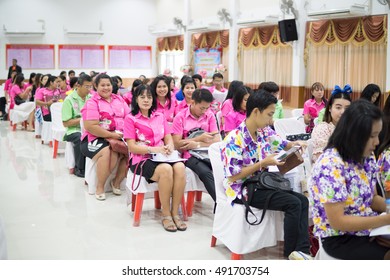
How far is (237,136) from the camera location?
10.7 ft

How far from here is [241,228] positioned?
10.6ft

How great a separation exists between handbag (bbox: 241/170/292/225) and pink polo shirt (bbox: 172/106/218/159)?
4.50 ft

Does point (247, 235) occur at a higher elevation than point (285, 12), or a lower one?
lower

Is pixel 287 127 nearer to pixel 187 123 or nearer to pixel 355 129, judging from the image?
pixel 187 123

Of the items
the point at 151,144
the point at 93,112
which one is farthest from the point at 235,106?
the point at 93,112

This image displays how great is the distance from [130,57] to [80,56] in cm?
183

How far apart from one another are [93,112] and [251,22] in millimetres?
7551

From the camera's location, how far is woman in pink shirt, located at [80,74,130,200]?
5219mm

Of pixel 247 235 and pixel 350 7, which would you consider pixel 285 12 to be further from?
pixel 247 235

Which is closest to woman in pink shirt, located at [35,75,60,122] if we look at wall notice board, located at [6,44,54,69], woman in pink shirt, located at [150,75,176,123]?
woman in pink shirt, located at [150,75,176,123]

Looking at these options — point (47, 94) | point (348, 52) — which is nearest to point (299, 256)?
point (47, 94)

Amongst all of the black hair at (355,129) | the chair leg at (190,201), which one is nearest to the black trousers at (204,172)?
the chair leg at (190,201)

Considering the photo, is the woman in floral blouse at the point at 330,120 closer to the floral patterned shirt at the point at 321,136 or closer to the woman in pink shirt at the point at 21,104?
the floral patterned shirt at the point at 321,136

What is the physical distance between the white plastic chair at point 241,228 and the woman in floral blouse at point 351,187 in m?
0.88
